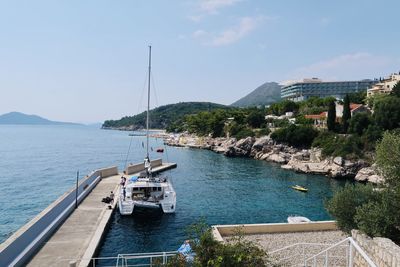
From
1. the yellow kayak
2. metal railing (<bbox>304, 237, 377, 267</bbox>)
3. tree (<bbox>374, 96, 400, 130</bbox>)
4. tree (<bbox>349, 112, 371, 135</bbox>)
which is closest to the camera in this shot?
metal railing (<bbox>304, 237, 377, 267</bbox>)

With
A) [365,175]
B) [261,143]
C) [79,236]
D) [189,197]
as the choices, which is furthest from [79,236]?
[261,143]

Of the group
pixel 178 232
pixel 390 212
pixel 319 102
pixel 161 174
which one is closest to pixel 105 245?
pixel 178 232

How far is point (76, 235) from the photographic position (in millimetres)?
22234

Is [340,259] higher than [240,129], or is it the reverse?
[240,129]

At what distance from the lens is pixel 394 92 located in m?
74.7

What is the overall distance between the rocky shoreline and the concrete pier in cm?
2650

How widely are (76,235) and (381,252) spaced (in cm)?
1823

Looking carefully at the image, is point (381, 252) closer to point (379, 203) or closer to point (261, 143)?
point (379, 203)

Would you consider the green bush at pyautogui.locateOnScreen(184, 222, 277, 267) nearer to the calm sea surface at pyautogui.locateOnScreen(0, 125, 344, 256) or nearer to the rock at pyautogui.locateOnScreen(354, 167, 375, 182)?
the calm sea surface at pyautogui.locateOnScreen(0, 125, 344, 256)

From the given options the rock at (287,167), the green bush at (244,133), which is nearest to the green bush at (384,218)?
the rock at (287,167)

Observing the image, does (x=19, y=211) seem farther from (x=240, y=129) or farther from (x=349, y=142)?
(x=240, y=129)

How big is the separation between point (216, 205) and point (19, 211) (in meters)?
19.8

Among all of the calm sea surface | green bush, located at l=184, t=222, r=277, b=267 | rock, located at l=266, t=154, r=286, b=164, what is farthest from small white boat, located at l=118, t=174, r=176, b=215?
rock, located at l=266, t=154, r=286, b=164

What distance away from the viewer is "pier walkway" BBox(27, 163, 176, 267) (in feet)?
60.2
